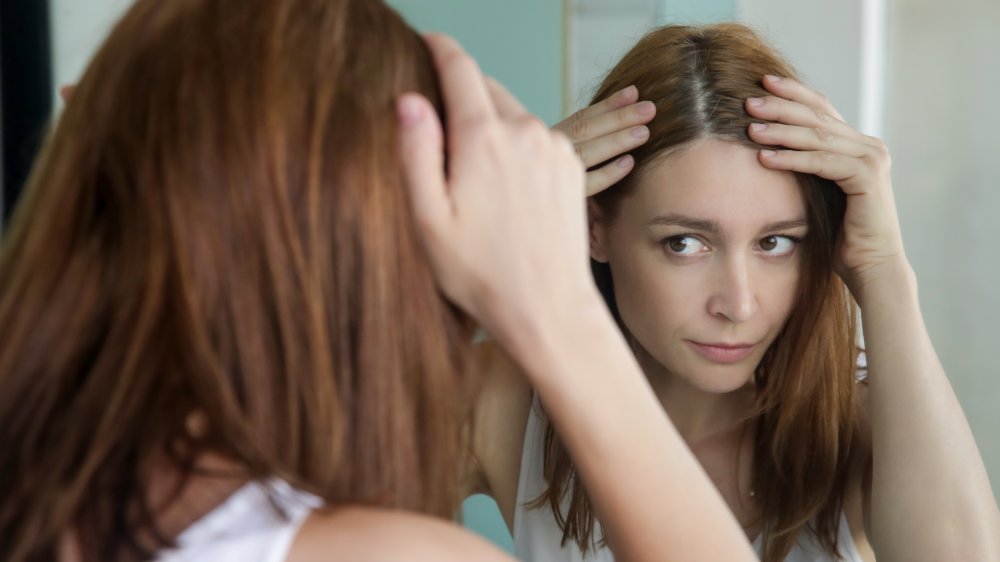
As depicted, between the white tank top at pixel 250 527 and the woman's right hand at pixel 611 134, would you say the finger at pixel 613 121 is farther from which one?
the white tank top at pixel 250 527

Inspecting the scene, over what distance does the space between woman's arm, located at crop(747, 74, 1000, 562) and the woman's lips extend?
0.39ft

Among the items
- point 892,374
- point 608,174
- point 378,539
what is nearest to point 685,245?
point 608,174

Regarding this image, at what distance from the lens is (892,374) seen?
101cm

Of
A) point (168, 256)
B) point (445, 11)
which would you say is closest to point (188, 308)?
point (168, 256)

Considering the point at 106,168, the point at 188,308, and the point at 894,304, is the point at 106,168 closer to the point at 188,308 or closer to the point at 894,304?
the point at 188,308

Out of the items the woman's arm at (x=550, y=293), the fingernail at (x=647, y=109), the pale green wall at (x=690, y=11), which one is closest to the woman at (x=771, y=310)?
the fingernail at (x=647, y=109)

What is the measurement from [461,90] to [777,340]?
2.24ft

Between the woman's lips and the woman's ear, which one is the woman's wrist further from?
the woman's ear

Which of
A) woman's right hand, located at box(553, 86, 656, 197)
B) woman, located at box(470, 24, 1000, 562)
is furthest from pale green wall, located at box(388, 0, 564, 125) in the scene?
woman's right hand, located at box(553, 86, 656, 197)

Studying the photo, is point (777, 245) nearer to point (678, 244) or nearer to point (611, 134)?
point (678, 244)

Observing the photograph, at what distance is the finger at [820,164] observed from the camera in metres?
1.04

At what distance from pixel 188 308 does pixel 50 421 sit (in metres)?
0.10

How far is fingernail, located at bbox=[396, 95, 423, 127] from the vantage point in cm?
54

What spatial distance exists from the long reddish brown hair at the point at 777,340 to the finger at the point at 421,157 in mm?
578
